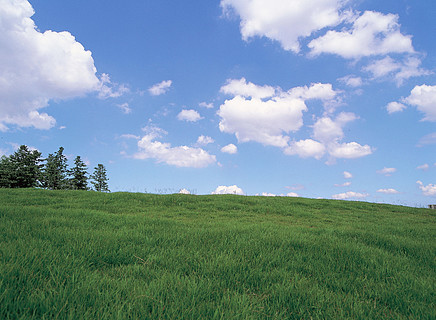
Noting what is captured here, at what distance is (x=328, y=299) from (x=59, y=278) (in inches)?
129

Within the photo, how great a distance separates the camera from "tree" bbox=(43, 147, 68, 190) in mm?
46906

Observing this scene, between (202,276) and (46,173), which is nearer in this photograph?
(202,276)

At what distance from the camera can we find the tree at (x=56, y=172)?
46906 mm

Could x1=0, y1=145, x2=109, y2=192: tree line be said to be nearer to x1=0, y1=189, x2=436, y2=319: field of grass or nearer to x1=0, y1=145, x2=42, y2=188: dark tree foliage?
x1=0, y1=145, x2=42, y2=188: dark tree foliage

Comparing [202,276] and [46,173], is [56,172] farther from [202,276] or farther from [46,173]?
[202,276]

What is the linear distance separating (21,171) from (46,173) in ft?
17.3

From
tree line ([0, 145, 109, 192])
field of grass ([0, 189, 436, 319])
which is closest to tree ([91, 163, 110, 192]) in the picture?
tree line ([0, 145, 109, 192])

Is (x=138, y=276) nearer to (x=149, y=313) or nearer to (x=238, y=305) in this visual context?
(x=149, y=313)

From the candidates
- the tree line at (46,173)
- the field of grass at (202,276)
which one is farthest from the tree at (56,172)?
the field of grass at (202,276)

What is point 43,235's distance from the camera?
180 inches

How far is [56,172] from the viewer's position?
156ft

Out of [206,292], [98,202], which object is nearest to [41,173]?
[98,202]

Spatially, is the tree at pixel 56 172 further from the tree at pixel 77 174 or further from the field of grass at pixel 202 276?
the field of grass at pixel 202 276

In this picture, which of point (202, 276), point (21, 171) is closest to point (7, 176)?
point (21, 171)
